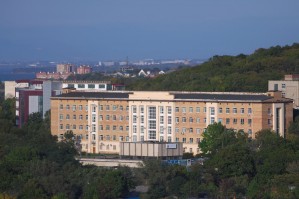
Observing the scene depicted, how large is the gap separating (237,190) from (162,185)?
6.25 feet

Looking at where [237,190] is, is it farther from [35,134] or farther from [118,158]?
[35,134]

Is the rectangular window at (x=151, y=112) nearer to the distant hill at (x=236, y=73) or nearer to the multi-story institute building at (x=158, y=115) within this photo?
the multi-story institute building at (x=158, y=115)

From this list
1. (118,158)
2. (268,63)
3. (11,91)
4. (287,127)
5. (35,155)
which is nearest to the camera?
(35,155)

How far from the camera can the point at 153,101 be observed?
4222 cm

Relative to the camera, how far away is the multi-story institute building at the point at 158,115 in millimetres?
40688

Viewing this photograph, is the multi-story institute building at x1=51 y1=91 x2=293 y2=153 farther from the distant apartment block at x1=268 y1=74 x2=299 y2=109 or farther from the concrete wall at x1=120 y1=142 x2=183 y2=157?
the distant apartment block at x1=268 y1=74 x2=299 y2=109

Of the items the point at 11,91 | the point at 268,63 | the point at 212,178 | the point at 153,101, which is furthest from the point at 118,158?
the point at 11,91

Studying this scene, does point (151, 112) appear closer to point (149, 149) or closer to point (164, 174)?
point (149, 149)

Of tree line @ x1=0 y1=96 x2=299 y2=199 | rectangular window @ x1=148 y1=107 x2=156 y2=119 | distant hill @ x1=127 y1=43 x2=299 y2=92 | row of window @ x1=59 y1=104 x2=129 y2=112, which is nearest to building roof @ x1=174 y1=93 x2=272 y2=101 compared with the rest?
rectangular window @ x1=148 y1=107 x2=156 y2=119

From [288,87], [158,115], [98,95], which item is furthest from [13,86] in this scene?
[158,115]

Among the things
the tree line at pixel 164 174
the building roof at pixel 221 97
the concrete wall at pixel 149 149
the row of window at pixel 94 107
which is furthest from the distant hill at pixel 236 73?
the tree line at pixel 164 174

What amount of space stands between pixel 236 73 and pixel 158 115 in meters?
9.79

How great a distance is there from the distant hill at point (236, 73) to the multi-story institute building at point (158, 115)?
19.4 ft

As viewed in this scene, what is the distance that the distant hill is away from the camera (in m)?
48.8
